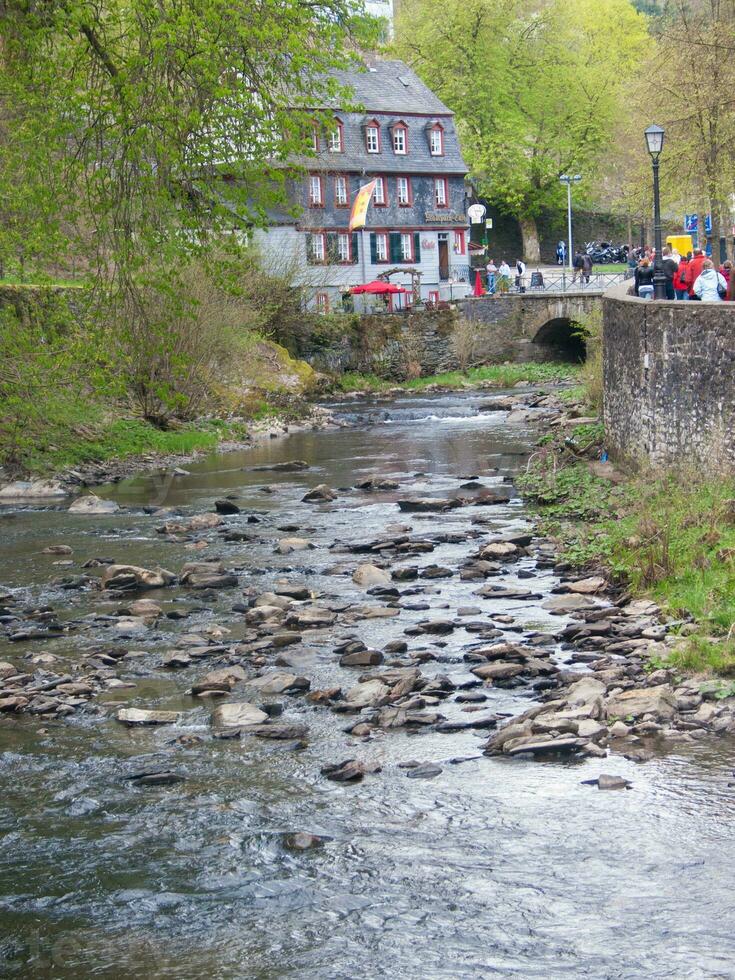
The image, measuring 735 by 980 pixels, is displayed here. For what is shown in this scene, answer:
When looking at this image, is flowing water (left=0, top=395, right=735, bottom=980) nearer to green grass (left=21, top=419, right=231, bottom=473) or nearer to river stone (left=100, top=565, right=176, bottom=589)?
river stone (left=100, top=565, right=176, bottom=589)

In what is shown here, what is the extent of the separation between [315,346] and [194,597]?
33644mm

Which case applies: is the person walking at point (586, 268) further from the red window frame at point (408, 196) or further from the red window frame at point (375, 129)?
the red window frame at point (375, 129)

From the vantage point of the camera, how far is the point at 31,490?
27188mm

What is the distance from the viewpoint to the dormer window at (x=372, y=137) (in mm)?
58875

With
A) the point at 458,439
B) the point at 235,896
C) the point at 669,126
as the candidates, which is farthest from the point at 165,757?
the point at 669,126

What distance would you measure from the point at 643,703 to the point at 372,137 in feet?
167

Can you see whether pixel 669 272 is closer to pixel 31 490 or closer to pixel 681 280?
pixel 681 280

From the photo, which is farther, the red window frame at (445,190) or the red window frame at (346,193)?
the red window frame at (445,190)

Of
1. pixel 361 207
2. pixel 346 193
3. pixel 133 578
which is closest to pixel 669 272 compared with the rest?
pixel 133 578

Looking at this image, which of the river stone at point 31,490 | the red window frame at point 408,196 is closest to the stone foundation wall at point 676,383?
the river stone at point 31,490

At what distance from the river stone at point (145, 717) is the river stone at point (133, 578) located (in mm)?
5777

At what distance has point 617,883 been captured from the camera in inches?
331

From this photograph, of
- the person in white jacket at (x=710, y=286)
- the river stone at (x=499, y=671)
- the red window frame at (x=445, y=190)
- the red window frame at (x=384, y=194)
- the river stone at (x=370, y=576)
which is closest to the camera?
the river stone at (x=499, y=671)

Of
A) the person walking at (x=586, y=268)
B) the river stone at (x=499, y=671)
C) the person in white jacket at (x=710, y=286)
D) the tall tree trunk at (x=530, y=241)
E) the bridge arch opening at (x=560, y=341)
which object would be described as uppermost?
the tall tree trunk at (x=530, y=241)
